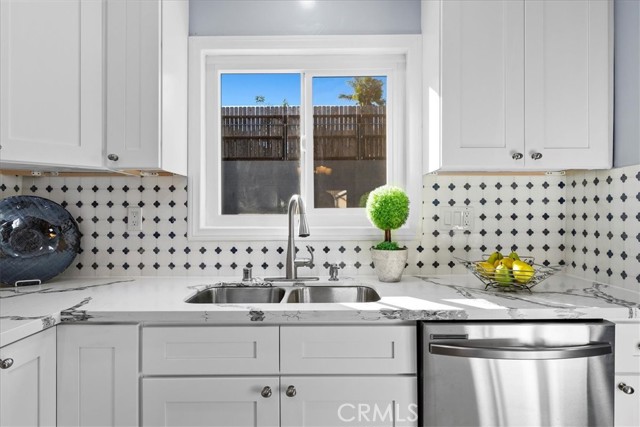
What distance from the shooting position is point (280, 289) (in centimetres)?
190

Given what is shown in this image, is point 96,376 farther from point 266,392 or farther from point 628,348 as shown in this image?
point 628,348

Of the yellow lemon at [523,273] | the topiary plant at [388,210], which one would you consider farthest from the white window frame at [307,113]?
the yellow lemon at [523,273]

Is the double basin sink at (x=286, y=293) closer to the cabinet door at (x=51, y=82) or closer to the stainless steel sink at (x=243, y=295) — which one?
the stainless steel sink at (x=243, y=295)

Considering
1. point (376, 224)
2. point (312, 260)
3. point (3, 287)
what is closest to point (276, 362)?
point (312, 260)

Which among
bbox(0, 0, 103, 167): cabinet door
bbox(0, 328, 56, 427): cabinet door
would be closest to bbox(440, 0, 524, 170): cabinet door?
bbox(0, 0, 103, 167): cabinet door

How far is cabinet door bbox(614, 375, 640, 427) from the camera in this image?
4.68ft

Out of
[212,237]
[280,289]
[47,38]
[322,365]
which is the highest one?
[47,38]

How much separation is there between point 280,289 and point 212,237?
18.1 inches

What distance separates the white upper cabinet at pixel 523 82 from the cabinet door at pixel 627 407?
2.83ft

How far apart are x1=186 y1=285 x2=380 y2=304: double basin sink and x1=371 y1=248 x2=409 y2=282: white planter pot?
0.11 metres

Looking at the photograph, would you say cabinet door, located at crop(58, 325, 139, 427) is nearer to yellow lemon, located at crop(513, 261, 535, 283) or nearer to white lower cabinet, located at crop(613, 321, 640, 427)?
yellow lemon, located at crop(513, 261, 535, 283)

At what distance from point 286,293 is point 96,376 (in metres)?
0.77

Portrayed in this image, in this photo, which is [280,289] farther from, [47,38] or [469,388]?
[47,38]

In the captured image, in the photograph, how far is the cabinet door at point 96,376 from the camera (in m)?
1.42
